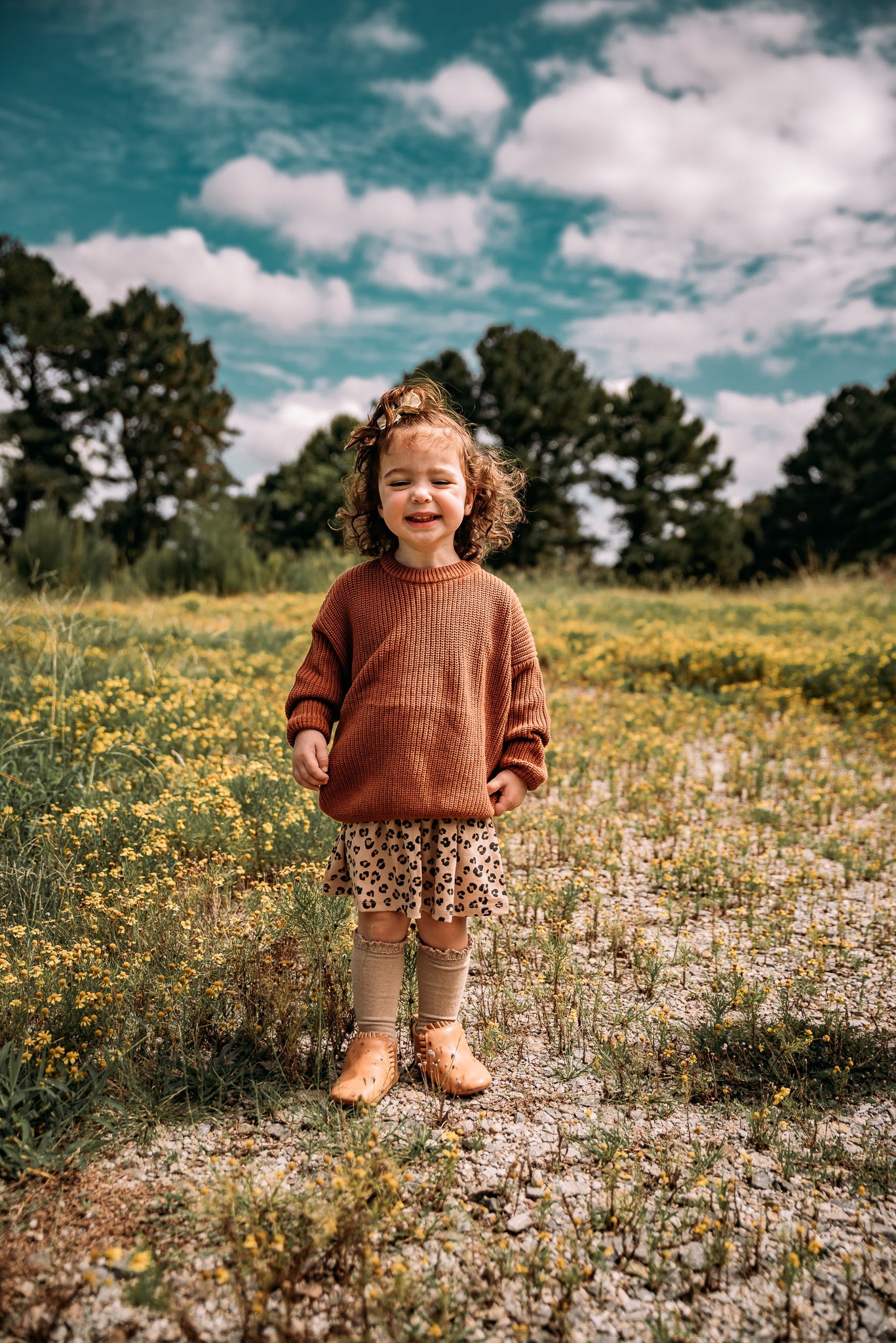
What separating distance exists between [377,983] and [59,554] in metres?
12.6

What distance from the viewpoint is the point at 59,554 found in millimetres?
12992

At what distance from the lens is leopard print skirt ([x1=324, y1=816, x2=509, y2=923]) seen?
2.09m

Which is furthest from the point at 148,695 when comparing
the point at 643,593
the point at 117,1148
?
the point at 643,593

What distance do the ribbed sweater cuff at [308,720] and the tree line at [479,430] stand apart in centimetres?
2059

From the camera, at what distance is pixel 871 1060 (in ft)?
7.59

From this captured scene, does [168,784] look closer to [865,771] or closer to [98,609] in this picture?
[865,771]

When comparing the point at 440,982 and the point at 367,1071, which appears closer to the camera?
the point at 367,1071

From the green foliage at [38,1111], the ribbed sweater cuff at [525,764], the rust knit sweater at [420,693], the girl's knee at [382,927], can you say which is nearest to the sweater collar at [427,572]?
the rust knit sweater at [420,693]

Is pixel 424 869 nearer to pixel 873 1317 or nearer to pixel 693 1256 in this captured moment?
pixel 693 1256

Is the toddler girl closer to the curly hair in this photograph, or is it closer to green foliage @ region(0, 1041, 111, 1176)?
the curly hair

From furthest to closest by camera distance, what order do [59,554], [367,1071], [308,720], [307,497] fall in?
[307,497] < [59,554] < [308,720] < [367,1071]

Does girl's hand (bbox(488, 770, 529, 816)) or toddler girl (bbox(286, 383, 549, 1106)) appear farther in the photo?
girl's hand (bbox(488, 770, 529, 816))

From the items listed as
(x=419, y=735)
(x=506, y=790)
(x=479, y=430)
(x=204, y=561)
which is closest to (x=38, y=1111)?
(x=419, y=735)

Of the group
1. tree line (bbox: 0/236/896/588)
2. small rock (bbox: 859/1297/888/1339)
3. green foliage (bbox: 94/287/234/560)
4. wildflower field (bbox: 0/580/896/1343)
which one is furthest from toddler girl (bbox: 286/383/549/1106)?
green foliage (bbox: 94/287/234/560)
